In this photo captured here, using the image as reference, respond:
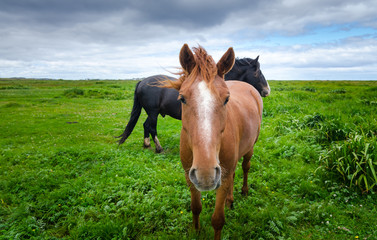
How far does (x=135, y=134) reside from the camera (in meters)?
10.1

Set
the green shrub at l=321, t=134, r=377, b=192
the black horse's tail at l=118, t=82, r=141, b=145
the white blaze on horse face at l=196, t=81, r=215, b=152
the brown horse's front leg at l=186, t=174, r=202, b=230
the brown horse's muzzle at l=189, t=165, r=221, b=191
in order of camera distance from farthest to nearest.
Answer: the black horse's tail at l=118, t=82, r=141, b=145 → the green shrub at l=321, t=134, r=377, b=192 → the brown horse's front leg at l=186, t=174, r=202, b=230 → the white blaze on horse face at l=196, t=81, r=215, b=152 → the brown horse's muzzle at l=189, t=165, r=221, b=191

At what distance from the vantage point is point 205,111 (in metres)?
2.02

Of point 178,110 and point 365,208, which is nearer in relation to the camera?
point 365,208

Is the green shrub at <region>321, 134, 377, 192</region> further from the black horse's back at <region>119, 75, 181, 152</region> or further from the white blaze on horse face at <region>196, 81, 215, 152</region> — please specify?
the black horse's back at <region>119, 75, 181, 152</region>

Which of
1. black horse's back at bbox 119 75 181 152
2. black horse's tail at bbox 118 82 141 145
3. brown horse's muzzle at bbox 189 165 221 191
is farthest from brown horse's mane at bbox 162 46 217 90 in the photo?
black horse's tail at bbox 118 82 141 145

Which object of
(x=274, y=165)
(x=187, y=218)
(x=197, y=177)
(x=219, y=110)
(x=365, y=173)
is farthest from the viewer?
(x=274, y=165)

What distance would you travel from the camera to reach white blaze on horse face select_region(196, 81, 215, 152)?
1.95 metres

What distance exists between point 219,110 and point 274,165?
4600 mm

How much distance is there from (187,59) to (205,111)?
0.86 meters

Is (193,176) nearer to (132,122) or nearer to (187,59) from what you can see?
(187,59)

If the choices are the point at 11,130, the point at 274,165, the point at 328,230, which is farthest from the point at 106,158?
the point at 11,130

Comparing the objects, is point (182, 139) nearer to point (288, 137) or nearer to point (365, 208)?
point (365, 208)

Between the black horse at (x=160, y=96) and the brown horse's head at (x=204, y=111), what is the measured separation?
4.78 metres

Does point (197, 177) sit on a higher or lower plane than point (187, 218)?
higher
